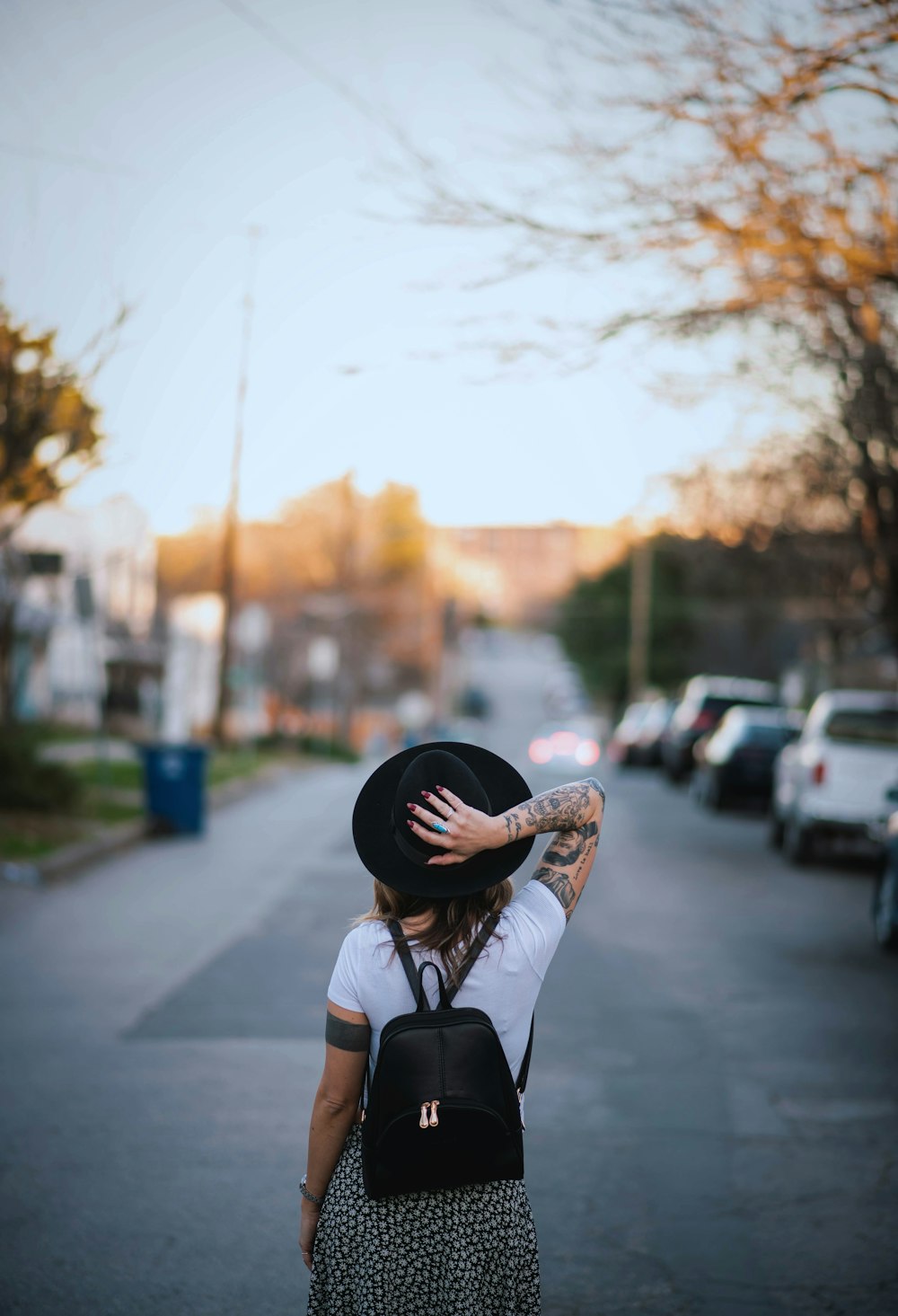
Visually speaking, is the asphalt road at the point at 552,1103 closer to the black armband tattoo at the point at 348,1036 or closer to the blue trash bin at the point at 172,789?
the black armband tattoo at the point at 348,1036

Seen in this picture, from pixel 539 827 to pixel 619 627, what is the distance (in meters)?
69.2

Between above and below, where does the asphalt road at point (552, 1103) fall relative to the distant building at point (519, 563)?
below

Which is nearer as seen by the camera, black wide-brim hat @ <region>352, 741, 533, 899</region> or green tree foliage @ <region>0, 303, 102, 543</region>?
black wide-brim hat @ <region>352, 741, 533, 899</region>

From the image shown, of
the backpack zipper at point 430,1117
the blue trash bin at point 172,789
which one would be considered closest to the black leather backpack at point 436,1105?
the backpack zipper at point 430,1117

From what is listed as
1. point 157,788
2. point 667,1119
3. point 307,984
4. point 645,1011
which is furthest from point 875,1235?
point 157,788

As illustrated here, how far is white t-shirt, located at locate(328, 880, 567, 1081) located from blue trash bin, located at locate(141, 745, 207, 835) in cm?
1400

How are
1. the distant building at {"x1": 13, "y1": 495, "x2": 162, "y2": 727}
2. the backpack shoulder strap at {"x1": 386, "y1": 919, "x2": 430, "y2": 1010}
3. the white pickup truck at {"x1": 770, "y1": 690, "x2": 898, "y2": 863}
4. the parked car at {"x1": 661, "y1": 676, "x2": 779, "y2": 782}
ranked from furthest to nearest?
the parked car at {"x1": 661, "y1": 676, "x2": 779, "y2": 782} < the distant building at {"x1": 13, "y1": 495, "x2": 162, "y2": 727} < the white pickup truck at {"x1": 770, "y1": 690, "x2": 898, "y2": 863} < the backpack shoulder strap at {"x1": 386, "y1": 919, "x2": 430, "y2": 1010}

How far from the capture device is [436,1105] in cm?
256

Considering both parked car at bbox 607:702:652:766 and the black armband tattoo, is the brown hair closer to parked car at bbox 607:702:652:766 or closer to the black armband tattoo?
the black armband tattoo

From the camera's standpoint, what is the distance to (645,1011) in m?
8.16

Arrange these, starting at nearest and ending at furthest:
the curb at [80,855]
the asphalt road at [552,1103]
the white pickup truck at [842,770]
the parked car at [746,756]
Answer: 1. the asphalt road at [552,1103]
2. the curb at [80,855]
3. the white pickup truck at [842,770]
4. the parked car at [746,756]

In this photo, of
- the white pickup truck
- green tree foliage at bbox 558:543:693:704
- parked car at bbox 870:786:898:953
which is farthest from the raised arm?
green tree foliage at bbox 558:543:693:704

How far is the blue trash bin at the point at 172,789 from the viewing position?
16562 mm

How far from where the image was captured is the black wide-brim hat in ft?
8.83
